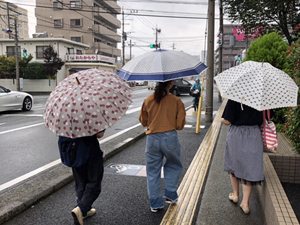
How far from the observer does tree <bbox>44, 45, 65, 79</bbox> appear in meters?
31.1

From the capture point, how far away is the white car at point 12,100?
1286 centimetres

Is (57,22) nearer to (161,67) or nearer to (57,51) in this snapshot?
(57,51)

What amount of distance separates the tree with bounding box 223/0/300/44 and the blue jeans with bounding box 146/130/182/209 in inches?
375

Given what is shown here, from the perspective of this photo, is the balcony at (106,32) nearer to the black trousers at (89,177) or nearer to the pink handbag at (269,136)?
the black trousers at (89,177)

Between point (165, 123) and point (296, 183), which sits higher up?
point (165, 123)

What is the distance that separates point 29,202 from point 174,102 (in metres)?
2.24

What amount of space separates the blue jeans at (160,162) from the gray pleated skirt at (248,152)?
657 millimetres

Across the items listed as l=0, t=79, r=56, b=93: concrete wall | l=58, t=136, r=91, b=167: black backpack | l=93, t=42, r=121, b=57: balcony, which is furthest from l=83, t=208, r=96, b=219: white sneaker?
l=93, t=42, r=121, b=57: balcony

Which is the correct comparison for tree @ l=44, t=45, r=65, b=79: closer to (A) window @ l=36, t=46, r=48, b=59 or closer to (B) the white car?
(A) window @ l=36, t=46, r=48, b=59

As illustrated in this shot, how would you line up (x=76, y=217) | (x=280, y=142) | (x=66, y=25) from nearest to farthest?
(x=76, y=217) < (x=280, y=142) < (x=66, y=25)

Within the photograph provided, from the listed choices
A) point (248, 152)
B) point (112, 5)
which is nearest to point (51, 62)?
point (112, 5)

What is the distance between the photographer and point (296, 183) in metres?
4.07

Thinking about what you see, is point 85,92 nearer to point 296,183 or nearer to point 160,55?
point 160,55

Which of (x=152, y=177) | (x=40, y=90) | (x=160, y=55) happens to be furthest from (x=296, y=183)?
(x=40, y=90)
